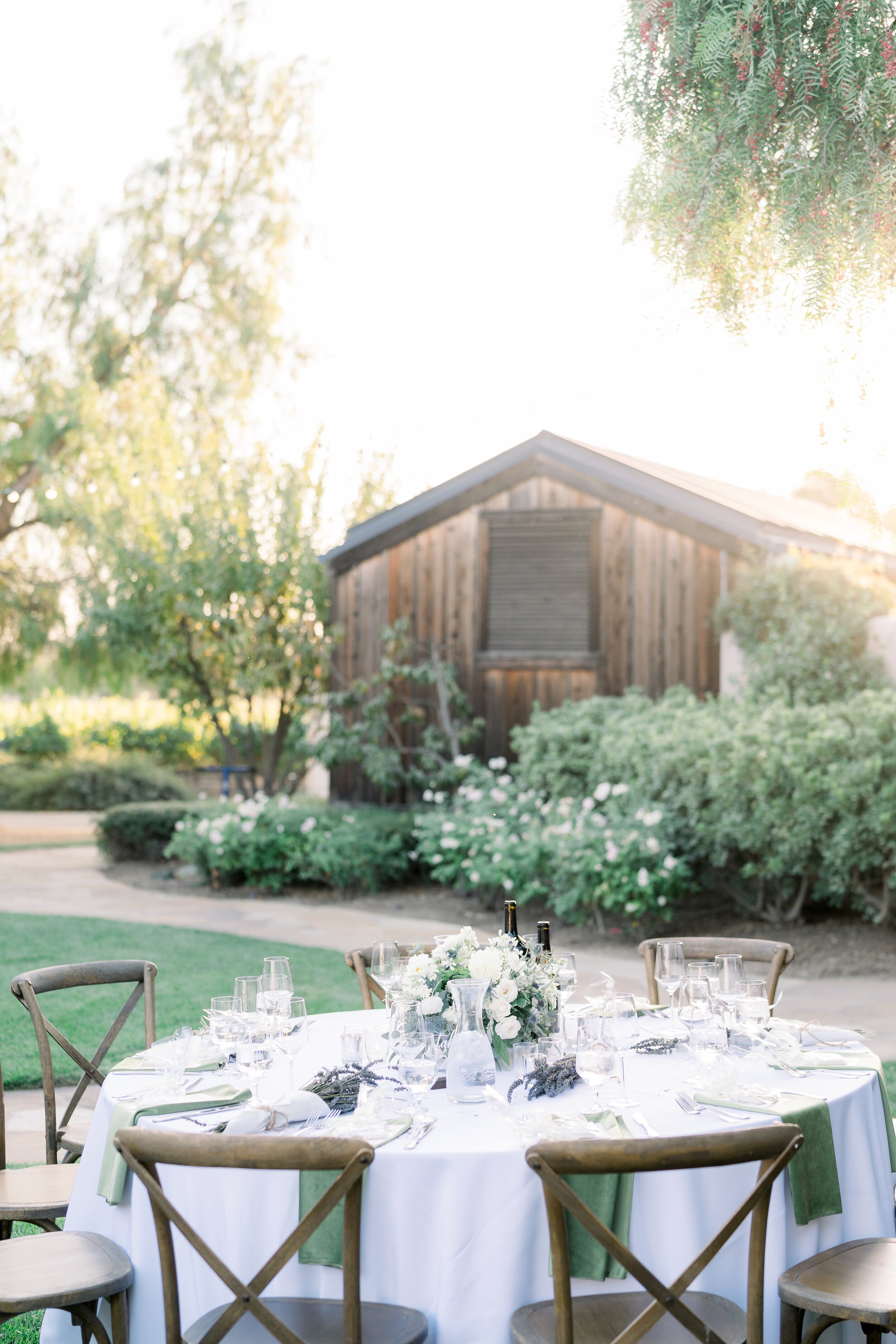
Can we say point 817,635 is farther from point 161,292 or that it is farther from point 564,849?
point 161,292

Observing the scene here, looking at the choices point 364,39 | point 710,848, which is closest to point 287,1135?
point 710,848

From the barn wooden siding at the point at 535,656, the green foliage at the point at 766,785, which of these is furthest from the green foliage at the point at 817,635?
the barn wooden siding at the point at 535,656

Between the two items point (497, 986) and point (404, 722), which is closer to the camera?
point (497, 986)

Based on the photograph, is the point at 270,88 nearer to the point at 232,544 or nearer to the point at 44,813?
the point at 232,544

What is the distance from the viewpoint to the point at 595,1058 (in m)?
3.09

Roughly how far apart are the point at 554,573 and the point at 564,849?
12.8 ft

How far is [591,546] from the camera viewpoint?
41.3 feet

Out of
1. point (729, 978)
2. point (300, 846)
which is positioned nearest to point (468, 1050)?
point (729, 978)

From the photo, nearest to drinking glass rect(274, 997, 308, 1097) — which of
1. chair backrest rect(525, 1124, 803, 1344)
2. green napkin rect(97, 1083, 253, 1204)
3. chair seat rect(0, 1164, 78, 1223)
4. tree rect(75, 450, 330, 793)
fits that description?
green napkin rect(97, 1083, 253, 1204)

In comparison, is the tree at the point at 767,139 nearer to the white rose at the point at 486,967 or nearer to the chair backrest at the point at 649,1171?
the white rose at the point at 486,967

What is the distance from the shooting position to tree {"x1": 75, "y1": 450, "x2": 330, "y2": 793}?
1425cm

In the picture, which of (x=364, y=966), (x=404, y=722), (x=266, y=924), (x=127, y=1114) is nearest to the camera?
(x=127, y=1114)

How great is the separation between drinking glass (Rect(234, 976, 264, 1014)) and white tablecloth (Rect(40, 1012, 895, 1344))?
641 millimetres

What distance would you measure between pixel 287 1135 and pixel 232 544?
39.2 feet
